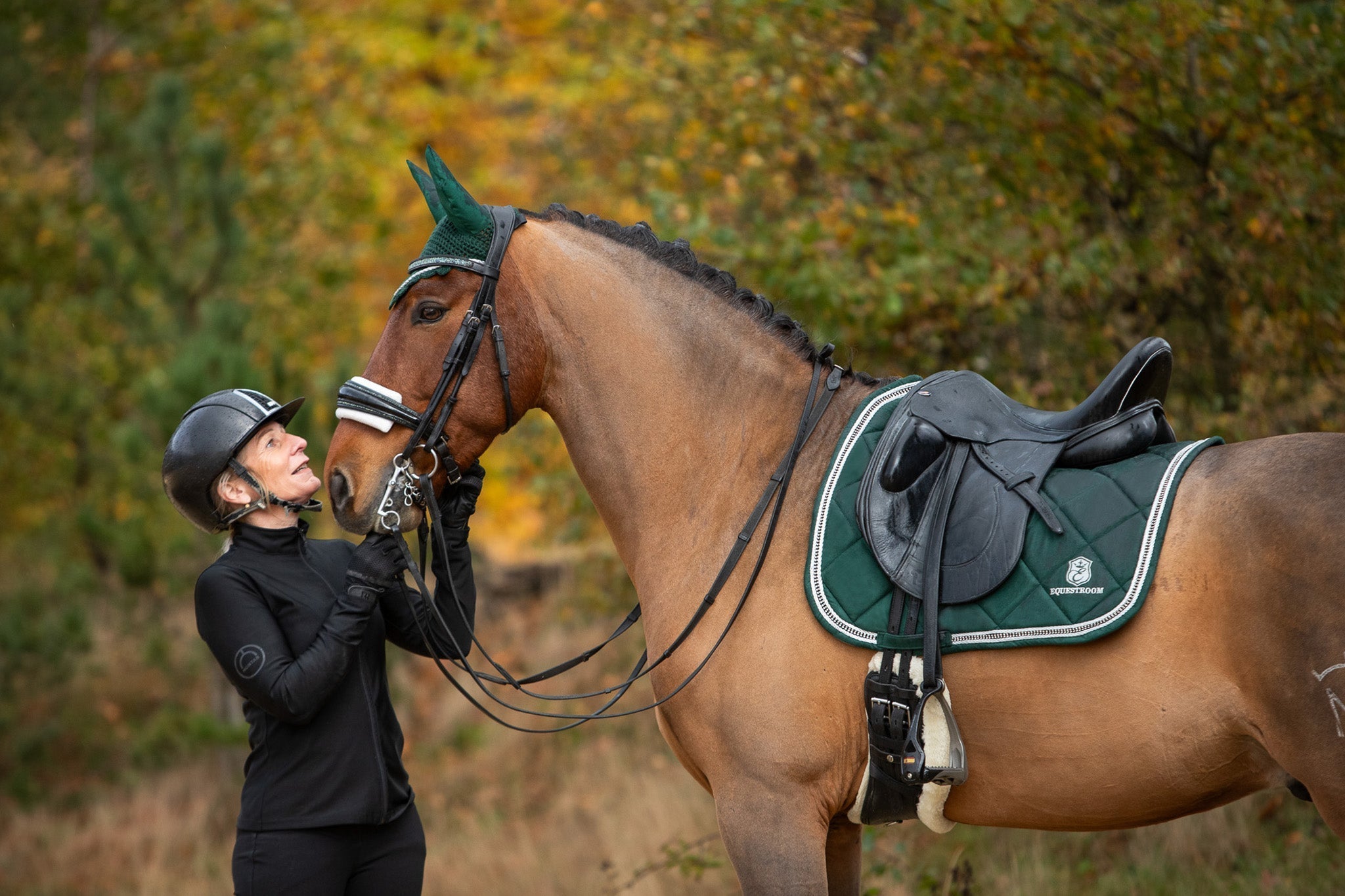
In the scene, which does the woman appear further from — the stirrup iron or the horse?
the stirrup iron

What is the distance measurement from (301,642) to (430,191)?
1.31 meters

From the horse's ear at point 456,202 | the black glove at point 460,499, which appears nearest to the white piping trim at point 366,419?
the black glove at point 460,499

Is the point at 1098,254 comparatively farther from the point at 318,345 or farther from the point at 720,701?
the point at 318,345

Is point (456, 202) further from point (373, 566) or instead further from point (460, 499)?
point (373, 566)

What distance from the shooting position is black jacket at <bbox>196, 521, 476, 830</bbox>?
8.89 feet

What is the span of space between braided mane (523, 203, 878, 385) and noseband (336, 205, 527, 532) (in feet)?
0.91

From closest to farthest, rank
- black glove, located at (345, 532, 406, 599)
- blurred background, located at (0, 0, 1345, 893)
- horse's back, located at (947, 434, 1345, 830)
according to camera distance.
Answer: horse's back, located at (947, 434, 1345, 830) < black glove, located at (345, 532, 406, 599) < blurred background, located at (0, 0, 1345, 893)

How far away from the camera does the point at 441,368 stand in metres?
2.73

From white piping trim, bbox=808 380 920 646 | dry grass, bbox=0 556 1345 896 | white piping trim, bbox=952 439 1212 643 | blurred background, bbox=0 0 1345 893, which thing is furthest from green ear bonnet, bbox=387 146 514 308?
dry grass, bbox=0 556 1345 896

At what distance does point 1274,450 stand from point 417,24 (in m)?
13.2

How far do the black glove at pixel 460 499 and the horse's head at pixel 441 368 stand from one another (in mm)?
97

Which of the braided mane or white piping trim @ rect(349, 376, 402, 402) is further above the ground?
the braided mane

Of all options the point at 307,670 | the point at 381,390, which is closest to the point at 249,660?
the point at 307,670

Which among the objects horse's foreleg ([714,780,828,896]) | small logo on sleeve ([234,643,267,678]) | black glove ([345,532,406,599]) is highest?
black glove ([345,532,406,599])
